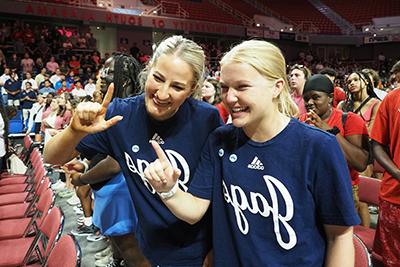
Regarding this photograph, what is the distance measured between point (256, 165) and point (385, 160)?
1.27 m

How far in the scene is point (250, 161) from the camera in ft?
4.05

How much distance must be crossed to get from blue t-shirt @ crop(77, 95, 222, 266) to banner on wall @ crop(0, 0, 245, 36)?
535 inches

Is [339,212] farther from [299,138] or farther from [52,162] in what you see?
[52,162]

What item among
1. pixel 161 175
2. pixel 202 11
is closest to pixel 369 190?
pixel 161 175


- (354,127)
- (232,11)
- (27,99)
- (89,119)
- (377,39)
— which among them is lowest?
(27,99)

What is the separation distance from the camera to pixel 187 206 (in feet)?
4.28

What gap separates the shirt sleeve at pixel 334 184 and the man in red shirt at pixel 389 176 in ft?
3.64

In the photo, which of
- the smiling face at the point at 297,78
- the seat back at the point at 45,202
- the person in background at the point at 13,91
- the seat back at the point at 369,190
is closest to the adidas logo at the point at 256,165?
the seat back at the point at 369,190

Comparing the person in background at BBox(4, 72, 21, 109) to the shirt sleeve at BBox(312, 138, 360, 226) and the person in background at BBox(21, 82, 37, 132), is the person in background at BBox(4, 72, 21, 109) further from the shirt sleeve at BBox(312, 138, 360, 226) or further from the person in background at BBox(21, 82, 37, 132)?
the shirt sleeve at BBox(312, 138, 360, 226)

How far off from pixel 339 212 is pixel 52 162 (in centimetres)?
110

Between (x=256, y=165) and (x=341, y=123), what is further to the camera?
(x=341, y=123)

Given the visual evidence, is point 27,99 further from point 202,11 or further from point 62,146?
point 202,11

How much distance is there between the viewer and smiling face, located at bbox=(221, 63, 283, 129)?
3.88ft

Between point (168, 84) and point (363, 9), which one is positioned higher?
point (363, 9)
